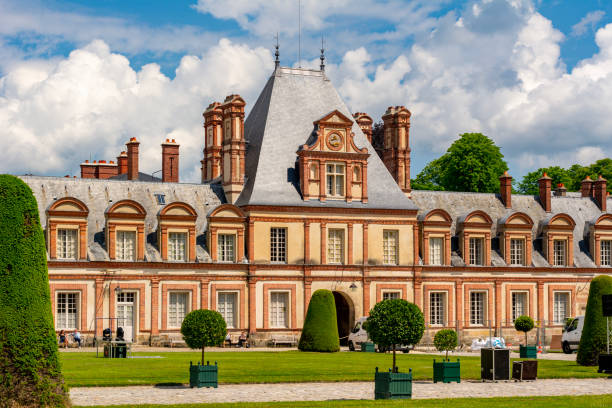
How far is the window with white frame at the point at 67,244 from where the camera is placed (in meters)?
51.7

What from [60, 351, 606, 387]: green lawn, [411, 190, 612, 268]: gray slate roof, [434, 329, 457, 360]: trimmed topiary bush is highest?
[411, 190, 612, 268]: gray slate roof

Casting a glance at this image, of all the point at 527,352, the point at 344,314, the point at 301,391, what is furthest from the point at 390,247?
the point at 301,391

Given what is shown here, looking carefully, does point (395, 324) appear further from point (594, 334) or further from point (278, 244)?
point (278, 244)

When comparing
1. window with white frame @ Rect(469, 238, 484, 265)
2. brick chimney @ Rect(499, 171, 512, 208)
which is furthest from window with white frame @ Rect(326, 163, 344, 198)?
brick chimney @ Rect(499, 171, 512, 208)

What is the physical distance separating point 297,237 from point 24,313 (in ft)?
119

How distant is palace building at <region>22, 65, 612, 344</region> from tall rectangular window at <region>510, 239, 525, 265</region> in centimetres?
10

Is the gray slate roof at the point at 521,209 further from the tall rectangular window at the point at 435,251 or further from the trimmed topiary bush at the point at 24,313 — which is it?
the trimmed topiary bush at the point at 24,313

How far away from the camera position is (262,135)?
5828 cm

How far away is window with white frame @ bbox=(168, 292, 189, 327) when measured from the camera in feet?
178

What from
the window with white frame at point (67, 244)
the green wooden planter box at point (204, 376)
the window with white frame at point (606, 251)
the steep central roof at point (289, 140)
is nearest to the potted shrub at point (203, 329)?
the green wooden planter box at point (204, 376)

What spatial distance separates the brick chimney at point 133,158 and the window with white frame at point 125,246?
588cm

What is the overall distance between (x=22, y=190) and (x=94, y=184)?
33.5m

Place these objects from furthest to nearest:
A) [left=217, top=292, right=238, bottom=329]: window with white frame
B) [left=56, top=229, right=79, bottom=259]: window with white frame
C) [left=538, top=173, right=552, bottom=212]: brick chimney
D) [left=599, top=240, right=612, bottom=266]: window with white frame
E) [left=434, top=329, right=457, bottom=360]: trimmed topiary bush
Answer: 1. [left=538, top=173, right=552, bottom=212]: brick chimney
2. [left=599, top=240, right=612, bottom=266]: window with white frame
3. [left=217, top=292, right=238, bottom=329]: window with white frame
4. [left=56, top=229, right=79, bottom=259]: window with white frame
5. [left=434, top=329, right=457, bottom=360]: trimmed topiary bush

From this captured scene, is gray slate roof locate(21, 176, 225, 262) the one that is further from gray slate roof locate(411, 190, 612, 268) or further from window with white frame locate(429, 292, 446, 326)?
window with white frame locate(429, 292, 446, 326)
